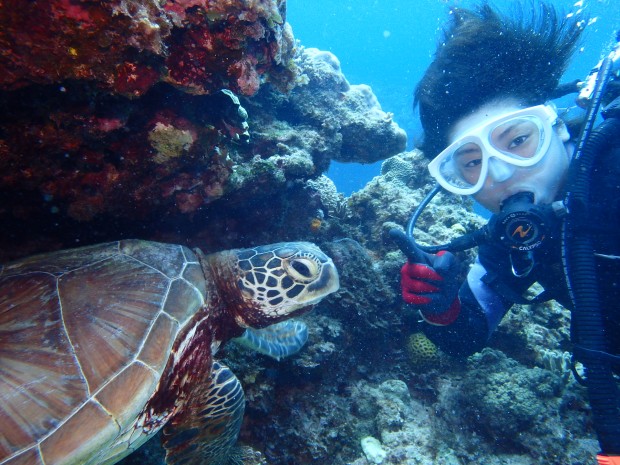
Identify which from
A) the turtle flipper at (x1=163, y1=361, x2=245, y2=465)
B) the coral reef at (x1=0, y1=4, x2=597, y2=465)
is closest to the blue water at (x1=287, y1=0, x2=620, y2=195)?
the coral reef at (x1=0, y1=4, x2=597, y2=465)

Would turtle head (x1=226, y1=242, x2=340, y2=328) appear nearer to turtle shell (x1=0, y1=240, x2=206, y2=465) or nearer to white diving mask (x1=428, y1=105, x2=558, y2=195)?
turtle shell (x1=0, y1=240, x2=206, y2=465)

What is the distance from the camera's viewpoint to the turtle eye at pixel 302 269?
2344mm

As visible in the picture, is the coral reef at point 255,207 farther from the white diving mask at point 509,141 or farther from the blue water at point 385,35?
the blue water at point 385,35

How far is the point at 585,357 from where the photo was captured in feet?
6.40

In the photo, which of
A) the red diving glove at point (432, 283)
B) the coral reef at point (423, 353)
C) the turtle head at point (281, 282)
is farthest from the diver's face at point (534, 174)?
the coral reef at point (423, 353)

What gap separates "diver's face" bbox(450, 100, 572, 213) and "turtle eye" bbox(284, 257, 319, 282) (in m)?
1.66

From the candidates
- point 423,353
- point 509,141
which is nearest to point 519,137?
point 509,141

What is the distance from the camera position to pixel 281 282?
2.39 metres

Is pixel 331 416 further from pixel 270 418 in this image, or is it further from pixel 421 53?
pixel 421 53

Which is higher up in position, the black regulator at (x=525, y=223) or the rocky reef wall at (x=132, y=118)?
the black regulator at (x=525, y=223)

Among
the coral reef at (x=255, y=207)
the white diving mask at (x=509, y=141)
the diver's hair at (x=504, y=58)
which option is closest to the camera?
the coral reef at (x=255, y=207)

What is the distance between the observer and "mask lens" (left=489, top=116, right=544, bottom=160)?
252 centimetres

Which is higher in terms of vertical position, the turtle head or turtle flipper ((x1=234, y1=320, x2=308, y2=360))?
the turtle head

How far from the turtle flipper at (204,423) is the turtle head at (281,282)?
1.76 feet
